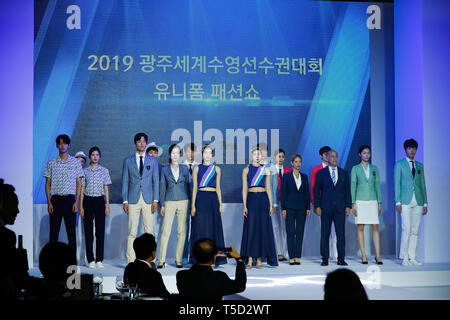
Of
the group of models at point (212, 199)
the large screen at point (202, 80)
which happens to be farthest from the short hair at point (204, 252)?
the large screen at point (202, 80)

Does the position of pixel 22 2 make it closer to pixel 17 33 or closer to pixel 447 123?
pixel 17 33

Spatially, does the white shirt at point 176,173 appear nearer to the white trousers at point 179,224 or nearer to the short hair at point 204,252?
the white trousers at point 179,224

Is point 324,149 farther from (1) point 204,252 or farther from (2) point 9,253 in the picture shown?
(2) point 9,253

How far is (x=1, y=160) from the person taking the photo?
7.01 metres

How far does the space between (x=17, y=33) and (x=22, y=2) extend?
14.5 inches

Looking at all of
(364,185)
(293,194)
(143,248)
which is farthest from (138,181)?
(143,248)

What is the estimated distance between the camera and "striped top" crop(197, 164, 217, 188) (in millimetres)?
6734

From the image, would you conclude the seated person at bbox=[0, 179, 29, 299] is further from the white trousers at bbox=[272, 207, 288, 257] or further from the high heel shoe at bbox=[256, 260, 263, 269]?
the white trousers at bbox=[272, 207, 288, 257]

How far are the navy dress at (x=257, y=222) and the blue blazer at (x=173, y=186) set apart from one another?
715 mm

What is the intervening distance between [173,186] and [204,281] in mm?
3824

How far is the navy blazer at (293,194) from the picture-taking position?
7.11m
